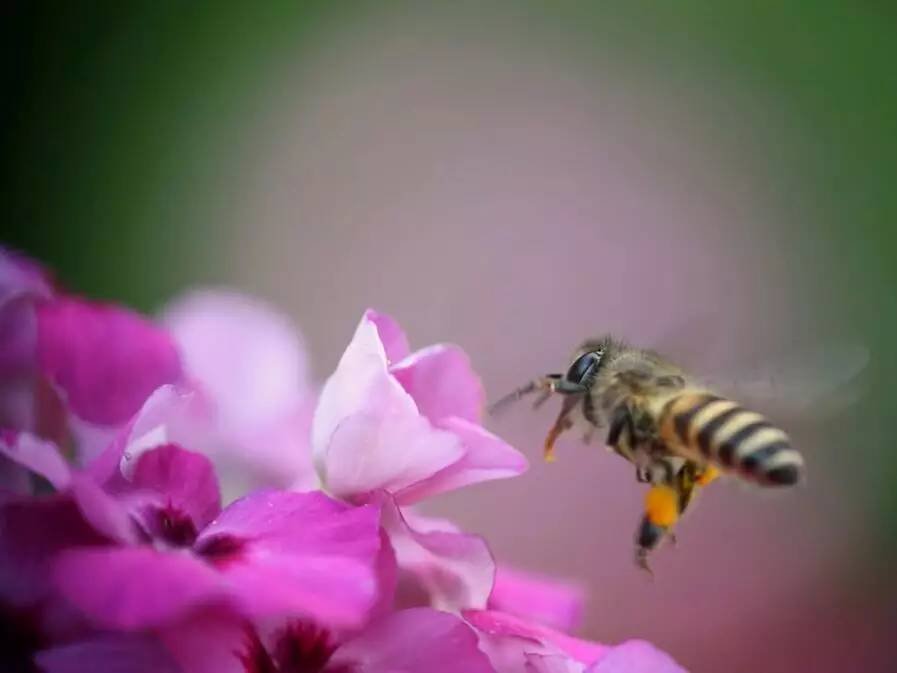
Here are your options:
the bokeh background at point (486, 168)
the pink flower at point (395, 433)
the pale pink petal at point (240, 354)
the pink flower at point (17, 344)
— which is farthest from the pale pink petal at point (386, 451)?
the bokeh background at point (486, 168)

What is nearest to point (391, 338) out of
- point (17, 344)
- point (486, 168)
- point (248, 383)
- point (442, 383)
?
point (442, 383)

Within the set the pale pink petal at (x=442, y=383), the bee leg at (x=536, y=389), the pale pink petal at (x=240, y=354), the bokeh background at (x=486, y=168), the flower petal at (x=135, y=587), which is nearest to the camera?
the flower petal at (x=135, y=587)

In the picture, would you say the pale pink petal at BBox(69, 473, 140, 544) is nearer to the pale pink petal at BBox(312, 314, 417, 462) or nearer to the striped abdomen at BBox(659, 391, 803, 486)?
the pale pink petal at BBox(312, 314, 417, 462)

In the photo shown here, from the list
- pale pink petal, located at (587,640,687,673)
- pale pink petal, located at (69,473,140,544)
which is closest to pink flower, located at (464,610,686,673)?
pale pink petal, located at (587,640,687,673)

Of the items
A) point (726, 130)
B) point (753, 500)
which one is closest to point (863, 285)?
point (726, 130)

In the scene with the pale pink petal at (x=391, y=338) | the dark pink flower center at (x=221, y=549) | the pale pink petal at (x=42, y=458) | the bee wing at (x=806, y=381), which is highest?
the bee wing at (x=806, y=381)

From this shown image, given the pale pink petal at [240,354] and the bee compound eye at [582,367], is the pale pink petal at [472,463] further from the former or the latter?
the pale pink petal at [240,354]

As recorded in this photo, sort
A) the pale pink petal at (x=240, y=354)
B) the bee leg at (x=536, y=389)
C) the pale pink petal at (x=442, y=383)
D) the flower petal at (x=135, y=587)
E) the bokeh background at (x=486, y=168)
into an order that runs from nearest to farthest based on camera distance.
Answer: the flower petal at (x=135, y=587) < the pale pink petal at (x=442, y=383) < the bee leg at (x=536, y=389) < the pale pink petal at (x=240, y=354) < the bokeh background at (x=486, y=168)
